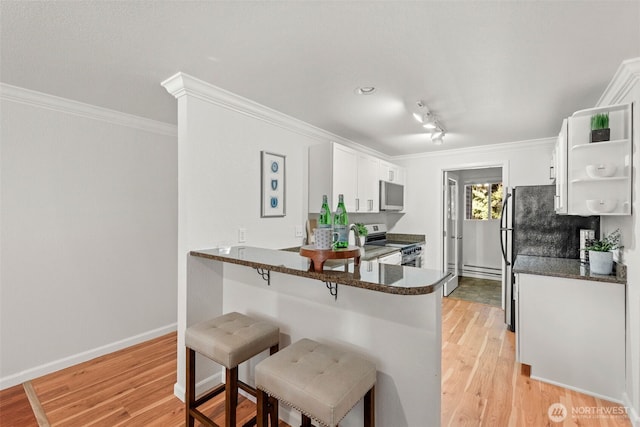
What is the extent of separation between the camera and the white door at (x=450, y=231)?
4738 mm

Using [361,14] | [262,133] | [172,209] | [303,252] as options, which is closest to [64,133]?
[172,209]

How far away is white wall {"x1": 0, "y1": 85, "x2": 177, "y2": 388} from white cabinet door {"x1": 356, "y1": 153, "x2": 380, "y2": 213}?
216 cm

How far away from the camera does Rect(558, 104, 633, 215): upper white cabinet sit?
203 centimetres

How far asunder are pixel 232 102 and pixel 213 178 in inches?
24.9

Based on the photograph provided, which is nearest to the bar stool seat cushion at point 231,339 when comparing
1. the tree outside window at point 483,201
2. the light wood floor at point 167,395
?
the light wood floor at point 167,395

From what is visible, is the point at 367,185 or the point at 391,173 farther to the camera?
the point at 391,173

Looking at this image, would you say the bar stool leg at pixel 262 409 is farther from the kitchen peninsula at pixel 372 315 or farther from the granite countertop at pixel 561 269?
the granite countertop at pixel 561 269

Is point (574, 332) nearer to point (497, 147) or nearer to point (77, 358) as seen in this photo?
point (497, 147)

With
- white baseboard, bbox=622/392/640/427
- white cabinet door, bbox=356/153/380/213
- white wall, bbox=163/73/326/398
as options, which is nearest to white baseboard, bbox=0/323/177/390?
white wall, bbox=163/73/326/398

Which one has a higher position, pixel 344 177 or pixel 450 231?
pixel 344 177

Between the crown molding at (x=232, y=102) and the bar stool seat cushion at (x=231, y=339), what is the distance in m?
1.60

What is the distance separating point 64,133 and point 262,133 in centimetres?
167

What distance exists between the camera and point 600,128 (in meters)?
2.10

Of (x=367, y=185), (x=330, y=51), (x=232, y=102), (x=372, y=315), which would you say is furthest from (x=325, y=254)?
(x=367, y=185)
